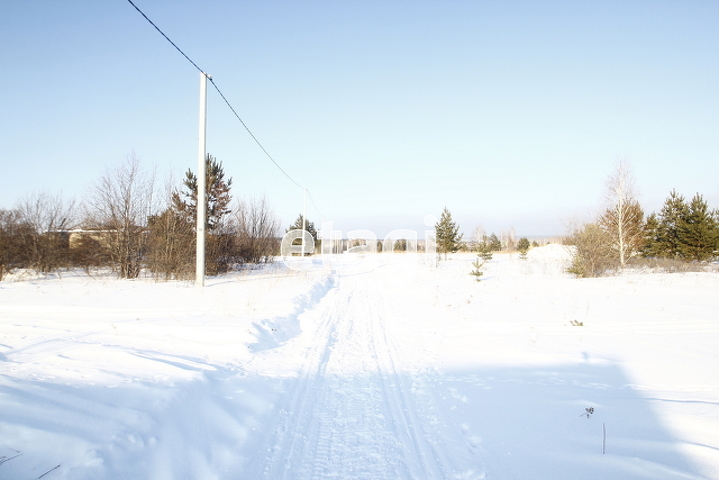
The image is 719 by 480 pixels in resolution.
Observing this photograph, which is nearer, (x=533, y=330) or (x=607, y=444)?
(x=607, y=444)

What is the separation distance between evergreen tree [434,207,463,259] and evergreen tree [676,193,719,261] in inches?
764

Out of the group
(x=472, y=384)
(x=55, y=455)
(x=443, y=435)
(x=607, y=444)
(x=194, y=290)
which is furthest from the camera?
(x=194, y=290)

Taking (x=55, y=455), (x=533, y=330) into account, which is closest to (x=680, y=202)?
(x=533, y=330)

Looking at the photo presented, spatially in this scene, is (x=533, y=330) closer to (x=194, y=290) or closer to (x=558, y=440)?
(x=558, y=440)

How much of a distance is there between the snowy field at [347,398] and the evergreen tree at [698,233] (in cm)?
2384

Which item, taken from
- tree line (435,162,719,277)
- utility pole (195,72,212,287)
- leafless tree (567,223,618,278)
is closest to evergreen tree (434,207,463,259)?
tree line (435,162,719,277)

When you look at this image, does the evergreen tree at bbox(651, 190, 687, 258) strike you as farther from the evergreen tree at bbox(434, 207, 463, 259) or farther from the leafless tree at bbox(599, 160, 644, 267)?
the evergreen tree at bbox(434, 207, 463, 259)

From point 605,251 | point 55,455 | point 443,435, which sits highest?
point 605,251

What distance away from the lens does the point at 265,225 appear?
30281 millimetres

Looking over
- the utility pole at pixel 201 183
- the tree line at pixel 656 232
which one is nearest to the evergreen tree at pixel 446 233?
the tree line at pixel 656 232

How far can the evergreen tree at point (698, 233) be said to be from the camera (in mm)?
22469

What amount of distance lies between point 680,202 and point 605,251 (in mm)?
16258

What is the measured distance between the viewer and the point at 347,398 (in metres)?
3.46

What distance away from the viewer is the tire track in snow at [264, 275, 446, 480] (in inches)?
92.6
